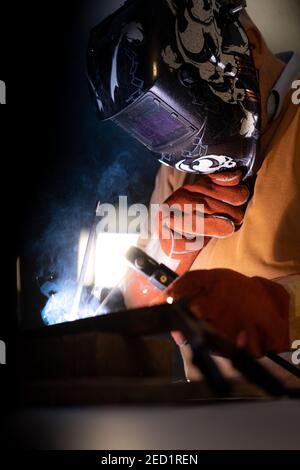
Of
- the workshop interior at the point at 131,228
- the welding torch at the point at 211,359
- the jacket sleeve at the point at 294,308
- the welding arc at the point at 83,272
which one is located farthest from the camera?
the welding arc at the point at 83,272

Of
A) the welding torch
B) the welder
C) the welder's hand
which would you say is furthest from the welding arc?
the welding torch

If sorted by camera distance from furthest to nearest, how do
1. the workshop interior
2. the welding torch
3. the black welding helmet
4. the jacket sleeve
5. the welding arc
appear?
the welding arc < the black welding helmet < the jacket sleeve < the workshop interior < the welding torch

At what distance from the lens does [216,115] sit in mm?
837

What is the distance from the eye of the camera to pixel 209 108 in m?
0.83

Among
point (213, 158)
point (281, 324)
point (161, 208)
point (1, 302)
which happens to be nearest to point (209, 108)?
point (213, 158)

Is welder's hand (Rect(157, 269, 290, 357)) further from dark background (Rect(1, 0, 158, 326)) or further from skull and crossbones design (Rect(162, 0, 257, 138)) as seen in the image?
dark background (Rect(1, 0, 158, 326))

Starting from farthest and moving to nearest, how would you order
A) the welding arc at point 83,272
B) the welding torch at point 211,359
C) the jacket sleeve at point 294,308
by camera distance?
1. the welding arc at point 83,272
2. the jacket sleeve at point 294,308
3. the welding torch at point 211,359

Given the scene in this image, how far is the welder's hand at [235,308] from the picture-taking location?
629 mm

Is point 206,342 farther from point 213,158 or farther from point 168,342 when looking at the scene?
point 213,158

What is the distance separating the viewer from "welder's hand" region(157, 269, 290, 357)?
2.06 feet

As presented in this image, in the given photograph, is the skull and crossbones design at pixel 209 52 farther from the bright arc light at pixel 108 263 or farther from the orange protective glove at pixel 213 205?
the bright arc light at pixel 108 263

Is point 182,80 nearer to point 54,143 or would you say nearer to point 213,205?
point 213,205

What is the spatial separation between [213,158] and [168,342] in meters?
0.32

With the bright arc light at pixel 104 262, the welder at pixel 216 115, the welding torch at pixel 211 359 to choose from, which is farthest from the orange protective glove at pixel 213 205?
the welding torch at pixel 211 359
